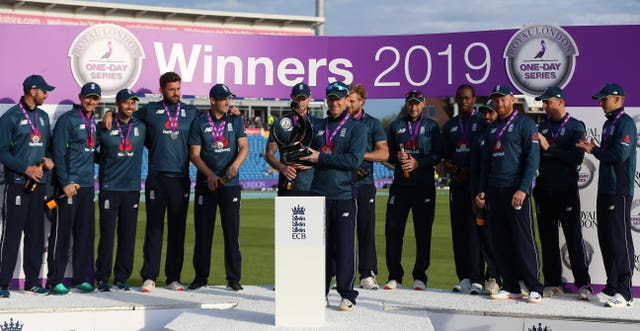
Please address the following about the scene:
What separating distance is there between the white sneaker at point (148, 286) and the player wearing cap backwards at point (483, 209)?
10.0 feet

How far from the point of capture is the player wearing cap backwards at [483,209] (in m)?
7.76

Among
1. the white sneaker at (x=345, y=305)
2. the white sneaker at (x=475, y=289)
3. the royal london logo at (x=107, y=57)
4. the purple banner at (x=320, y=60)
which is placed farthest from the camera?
the royal london logo at (x=107, y=57)

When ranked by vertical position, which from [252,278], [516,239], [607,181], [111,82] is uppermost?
[111,82]

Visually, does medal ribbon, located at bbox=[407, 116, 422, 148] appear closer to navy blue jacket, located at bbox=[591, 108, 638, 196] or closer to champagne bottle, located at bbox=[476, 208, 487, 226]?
champagne bottle, located at bbox=[476, 208, 487, 226]

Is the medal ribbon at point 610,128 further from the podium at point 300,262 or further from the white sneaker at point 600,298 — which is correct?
the podium at point 300,262

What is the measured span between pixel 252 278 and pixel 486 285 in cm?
309

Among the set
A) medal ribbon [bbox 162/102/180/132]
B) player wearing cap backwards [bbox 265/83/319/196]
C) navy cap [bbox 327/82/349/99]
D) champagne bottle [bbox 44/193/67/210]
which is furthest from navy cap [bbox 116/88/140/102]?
navy cap [bbox 327/82/349/99]

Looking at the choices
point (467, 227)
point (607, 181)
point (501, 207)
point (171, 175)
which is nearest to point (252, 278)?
point (171, 175)

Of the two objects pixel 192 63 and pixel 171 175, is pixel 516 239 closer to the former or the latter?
pixel 171 175

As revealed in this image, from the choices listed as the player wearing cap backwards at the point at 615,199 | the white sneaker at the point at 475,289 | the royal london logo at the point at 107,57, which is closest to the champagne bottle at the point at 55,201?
the royal london logo at the point at 107,57

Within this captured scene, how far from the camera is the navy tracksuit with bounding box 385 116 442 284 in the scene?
8.27m

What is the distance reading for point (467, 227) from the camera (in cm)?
813

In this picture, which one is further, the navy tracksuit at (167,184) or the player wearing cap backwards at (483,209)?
the navy tracksuit at (167,184)

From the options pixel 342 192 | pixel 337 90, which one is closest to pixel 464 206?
pixel 342 192
